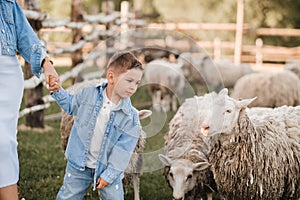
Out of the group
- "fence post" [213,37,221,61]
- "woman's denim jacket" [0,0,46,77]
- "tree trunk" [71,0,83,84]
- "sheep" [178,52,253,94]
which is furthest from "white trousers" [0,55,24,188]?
"fence post" [213,37,221,61]

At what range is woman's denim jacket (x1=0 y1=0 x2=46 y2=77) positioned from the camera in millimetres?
2488

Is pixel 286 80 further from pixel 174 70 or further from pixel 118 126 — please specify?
pixel 118 126

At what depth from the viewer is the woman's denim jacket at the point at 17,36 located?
249 centimetres

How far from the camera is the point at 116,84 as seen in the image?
2785 mm

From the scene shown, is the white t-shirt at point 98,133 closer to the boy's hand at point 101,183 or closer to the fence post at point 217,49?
the boy's hand at point 101,183

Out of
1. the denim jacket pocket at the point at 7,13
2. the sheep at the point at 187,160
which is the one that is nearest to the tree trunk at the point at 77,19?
the sheep at the point at 187,160

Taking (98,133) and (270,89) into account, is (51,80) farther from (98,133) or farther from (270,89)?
(270,89)

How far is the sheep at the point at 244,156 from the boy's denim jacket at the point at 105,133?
2.69 ft

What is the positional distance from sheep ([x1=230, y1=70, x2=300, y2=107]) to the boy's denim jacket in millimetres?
5886

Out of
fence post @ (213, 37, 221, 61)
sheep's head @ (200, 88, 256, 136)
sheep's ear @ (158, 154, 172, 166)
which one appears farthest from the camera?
fence post @ (213, 37, 221, 61)

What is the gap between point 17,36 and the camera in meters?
2.63

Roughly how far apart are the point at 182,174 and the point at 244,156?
21.9 inches

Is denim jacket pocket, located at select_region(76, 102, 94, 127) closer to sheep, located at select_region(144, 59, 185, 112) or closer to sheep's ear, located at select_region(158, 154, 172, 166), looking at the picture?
sheep's ear, located at select_region(158, 154, 172, 166)

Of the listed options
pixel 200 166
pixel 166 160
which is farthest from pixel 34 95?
pixel 200 166
